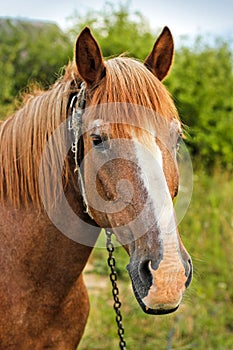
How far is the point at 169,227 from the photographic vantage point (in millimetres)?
1751

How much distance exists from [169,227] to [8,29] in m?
7.66

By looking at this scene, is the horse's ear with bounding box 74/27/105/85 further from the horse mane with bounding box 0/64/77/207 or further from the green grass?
the green grass

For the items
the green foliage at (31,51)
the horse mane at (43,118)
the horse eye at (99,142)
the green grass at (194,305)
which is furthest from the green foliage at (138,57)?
the horse eye at (99,142)

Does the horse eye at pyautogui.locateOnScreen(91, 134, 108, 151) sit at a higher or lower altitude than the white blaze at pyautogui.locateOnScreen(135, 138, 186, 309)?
higher

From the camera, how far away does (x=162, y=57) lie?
228 centimetres

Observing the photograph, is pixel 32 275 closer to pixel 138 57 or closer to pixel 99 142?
pixel 99 142

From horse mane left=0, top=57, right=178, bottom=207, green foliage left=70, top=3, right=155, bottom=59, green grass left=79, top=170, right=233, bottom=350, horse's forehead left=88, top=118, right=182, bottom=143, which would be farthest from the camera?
green foliage left=70, top=3, right=155, bottom=59

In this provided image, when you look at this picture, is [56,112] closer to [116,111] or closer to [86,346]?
[116,111]

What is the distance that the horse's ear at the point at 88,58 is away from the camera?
202cm

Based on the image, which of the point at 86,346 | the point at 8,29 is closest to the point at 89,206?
the point at 86,346

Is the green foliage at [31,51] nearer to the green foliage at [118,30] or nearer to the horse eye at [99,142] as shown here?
the green foliage at [118,30]

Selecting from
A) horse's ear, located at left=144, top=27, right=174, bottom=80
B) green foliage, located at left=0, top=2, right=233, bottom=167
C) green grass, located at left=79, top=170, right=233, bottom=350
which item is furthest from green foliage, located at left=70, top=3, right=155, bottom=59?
horse's ear, located at left=144, top=27, right=174, bottom=80

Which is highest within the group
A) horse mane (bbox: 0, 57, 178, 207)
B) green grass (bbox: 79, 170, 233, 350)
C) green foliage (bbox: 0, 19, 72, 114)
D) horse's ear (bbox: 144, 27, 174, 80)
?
horse's ear (bbox: 144, 27, 174, 80)

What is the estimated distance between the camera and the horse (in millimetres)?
1792
